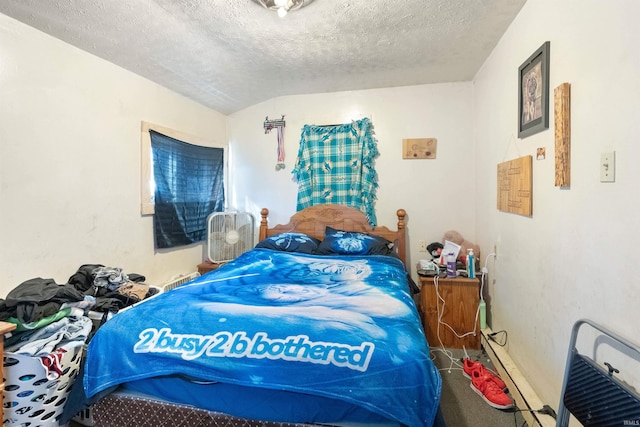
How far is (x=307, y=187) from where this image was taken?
357cm

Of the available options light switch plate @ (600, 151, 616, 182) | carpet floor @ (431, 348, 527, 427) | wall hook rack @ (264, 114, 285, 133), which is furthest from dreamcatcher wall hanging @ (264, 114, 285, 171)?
light switch plate @ (600, 151, 616, 182)

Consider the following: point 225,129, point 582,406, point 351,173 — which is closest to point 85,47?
point 225,129

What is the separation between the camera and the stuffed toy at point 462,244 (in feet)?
9.84

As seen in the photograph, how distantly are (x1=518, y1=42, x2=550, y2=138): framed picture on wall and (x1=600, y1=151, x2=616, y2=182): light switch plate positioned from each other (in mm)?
537

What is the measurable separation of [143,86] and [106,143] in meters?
0.66

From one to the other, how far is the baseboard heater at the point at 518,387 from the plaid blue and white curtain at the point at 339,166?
160 cm

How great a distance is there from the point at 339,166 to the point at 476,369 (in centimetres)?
221

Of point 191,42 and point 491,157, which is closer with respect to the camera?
point 191,42

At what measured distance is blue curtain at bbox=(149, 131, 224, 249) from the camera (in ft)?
9.56

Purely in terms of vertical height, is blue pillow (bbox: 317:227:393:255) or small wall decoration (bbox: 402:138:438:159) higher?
small wall decoration (bbox: 402:138:438:159)

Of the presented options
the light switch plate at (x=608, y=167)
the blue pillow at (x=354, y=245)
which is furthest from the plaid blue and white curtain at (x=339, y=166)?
the light switch plate at (x=608, y=167)

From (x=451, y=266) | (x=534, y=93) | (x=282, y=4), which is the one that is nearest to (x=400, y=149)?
(x=451, y=266)

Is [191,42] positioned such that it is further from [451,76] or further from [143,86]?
[451,76]

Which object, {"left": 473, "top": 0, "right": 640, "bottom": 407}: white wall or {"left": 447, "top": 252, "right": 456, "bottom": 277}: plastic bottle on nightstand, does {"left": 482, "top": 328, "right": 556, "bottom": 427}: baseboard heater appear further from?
{"left": 447, "top": 252, "right": 456, "bottom": 277}: plastic bottle on nightstand
